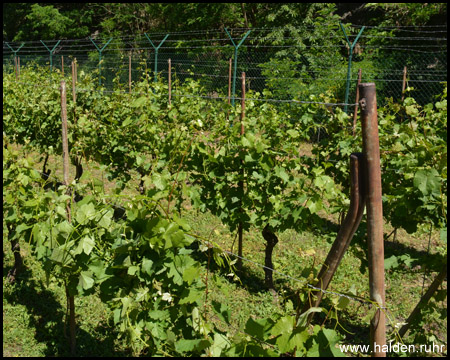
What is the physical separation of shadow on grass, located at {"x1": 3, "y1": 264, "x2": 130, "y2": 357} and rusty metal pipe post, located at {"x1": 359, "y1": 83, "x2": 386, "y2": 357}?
2075mm

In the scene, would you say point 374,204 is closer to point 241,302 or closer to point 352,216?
point 352,216

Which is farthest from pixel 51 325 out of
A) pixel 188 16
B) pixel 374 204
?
pixel 188 16

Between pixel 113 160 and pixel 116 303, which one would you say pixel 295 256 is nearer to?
pixel 113 160

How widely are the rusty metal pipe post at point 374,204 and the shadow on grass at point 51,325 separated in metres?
2.08

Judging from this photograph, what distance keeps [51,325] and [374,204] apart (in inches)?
114

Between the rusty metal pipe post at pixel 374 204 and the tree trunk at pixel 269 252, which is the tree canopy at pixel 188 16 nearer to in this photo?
the tree trunk at pixel 269 252

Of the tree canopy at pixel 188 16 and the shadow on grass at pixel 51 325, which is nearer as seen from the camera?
the shadow on grass at pixel 51 325

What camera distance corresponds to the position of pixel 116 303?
2.47 meters

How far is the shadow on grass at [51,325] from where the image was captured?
343cm

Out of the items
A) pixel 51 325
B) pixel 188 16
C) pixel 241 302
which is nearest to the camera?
pixel 51 325

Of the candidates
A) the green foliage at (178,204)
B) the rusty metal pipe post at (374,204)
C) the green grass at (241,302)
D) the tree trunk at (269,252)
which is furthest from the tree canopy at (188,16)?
the rusty metal pipe post at (374,204)

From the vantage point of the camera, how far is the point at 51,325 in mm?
3719

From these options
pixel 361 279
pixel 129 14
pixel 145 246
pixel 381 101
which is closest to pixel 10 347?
pixel 145 246

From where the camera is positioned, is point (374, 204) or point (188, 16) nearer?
point (374, 204)
